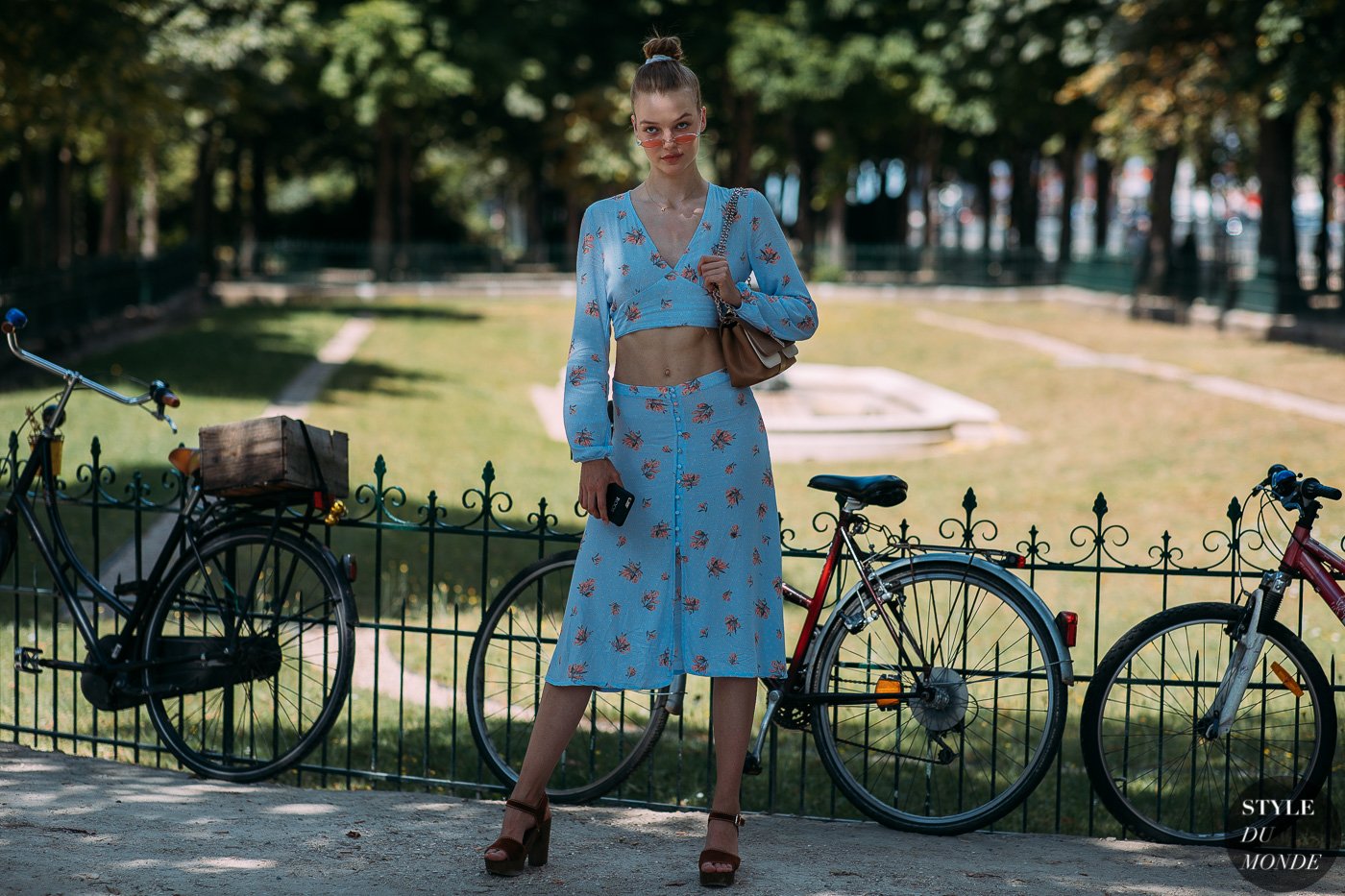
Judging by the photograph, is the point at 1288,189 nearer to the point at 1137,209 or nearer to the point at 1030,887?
the point at 1030,887

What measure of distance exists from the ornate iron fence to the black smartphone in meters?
0.57

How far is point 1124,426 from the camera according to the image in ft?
57.8

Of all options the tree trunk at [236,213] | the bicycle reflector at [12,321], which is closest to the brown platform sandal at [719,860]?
the bicycle reflector at [12,321]

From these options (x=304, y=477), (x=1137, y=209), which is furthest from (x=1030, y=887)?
(x=1137, y=209)

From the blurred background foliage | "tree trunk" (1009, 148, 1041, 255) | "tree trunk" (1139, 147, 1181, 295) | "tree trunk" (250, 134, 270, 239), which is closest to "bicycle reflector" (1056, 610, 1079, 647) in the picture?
the blurred background foliage

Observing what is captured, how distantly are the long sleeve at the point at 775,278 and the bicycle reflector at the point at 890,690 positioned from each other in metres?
1.09

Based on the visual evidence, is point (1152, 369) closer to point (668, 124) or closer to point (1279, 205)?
point (1279, 205)

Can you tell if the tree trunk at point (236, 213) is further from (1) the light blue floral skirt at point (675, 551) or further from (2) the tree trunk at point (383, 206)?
(1) the light blue floral skirt at point (675, 551)

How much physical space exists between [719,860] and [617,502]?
0.98 m

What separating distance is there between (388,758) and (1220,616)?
3402 millimetres

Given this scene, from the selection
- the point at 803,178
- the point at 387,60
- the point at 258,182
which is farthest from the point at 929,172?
the point at 258,182

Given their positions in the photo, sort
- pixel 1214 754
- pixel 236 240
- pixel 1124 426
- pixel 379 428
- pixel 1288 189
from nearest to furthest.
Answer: pixel 1214 754 → pixel 379 428 → pixel 1124 426 → pixel 1288 189 → pixel 236 240

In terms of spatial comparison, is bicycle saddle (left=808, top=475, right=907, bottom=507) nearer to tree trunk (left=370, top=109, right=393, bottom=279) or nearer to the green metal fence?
the green metal fence

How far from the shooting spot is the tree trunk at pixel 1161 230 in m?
33.4
